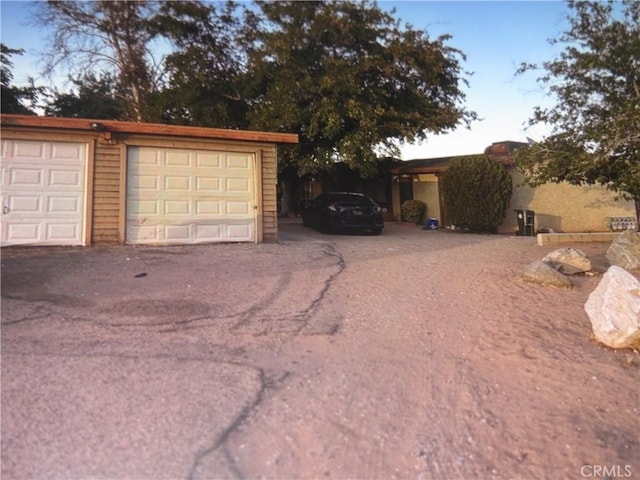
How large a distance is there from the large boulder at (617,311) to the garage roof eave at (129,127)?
7339 millimetres

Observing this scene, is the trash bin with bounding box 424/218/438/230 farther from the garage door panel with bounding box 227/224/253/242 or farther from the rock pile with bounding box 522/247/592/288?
the rock pile with bounding box 522/247/592/288

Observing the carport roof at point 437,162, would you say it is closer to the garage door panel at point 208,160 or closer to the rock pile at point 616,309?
the garage door panel at point 208,160

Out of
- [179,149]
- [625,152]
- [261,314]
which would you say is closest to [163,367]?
[261,314]

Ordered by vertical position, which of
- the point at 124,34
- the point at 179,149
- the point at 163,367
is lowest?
the point at 163,367

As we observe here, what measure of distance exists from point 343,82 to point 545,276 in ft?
33.4

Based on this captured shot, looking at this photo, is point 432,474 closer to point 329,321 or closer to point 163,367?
point 163,367

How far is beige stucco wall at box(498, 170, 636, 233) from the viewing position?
16547 mm

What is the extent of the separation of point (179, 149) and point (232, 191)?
144 cm

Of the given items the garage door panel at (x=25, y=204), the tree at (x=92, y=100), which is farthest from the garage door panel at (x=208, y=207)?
the tree at (x=92, y=100)

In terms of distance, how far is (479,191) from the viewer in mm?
15766

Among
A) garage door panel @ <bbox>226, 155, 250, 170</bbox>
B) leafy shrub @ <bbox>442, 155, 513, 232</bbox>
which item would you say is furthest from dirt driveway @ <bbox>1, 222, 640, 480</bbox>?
leafy shrub @ <bbox>442, 155, 513, 232</bbox>

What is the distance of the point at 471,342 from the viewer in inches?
190

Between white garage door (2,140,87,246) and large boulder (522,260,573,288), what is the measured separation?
824 centimetres

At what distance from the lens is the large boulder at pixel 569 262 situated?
310 inches
